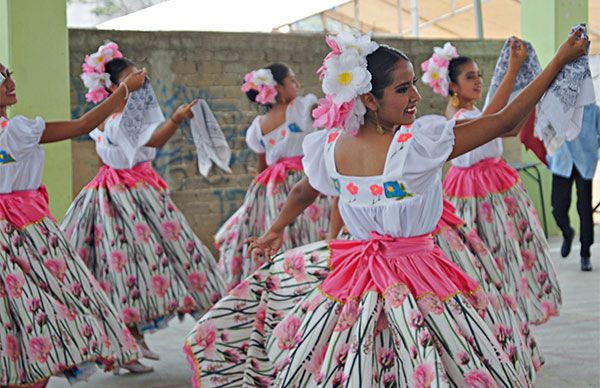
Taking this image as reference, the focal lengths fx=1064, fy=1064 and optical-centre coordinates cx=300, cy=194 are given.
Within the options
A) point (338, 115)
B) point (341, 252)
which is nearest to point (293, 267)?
point (341, 252)

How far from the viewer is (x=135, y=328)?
6184 millimetres

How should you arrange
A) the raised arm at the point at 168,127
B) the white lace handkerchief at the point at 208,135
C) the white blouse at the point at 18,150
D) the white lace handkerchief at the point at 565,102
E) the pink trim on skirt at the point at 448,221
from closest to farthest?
the white lace handkerchief at the point at 565,102
the pink trim on skirt at the point at 448,221
the white blouse at the point at 18,150
the raised arm at the point at 168,127
the white lace handkerchief at the point at 208,135

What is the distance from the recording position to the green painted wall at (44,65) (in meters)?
8.23

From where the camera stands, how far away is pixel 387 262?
346 centimetres

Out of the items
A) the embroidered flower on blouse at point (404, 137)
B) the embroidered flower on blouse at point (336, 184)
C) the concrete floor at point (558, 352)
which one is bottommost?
the concrete floor at point (558, 352)

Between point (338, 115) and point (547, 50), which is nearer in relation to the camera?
point (338, 115)

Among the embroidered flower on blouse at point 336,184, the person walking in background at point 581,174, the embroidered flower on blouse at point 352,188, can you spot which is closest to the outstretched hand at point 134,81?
the embroidered flower on blouse at point 336,184

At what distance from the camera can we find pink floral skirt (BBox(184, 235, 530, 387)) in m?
3.26

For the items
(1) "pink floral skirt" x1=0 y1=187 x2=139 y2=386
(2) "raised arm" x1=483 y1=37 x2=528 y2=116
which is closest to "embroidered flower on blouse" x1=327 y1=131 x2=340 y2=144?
(2) "raised arm" x1=483 y1=37 x2=528 y2=116

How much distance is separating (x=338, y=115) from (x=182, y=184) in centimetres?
655

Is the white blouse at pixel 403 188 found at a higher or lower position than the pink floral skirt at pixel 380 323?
higher

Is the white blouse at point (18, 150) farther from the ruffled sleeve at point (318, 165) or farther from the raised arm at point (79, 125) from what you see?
the ruffled sleeve at point (318, 165)

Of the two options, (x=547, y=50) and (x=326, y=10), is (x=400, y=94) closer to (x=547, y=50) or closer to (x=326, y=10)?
(x=547, y=50)

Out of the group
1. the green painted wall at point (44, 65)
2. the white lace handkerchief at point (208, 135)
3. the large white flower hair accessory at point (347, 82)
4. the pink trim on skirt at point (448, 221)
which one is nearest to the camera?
the large white flower hair accessory at point (347, 82)
